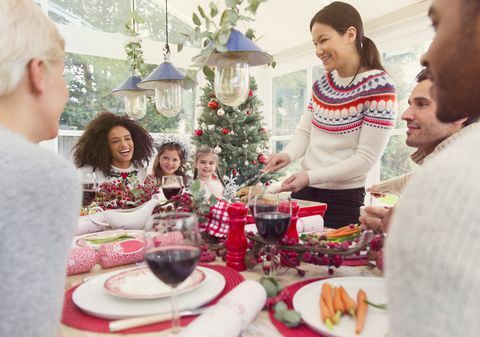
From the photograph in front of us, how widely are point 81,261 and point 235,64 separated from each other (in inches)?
31.4

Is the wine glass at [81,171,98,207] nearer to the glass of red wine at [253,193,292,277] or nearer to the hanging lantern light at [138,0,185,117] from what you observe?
the hanging lantern light at [138,0,185,117]

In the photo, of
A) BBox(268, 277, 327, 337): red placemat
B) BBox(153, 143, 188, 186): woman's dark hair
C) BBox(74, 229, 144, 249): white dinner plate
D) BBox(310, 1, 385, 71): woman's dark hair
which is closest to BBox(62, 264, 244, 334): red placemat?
BBox(268, 277, 327, 337): red placemat

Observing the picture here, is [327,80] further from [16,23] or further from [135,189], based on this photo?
[16,23]

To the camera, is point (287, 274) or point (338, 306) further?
point (287, 274)

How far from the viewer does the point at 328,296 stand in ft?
2.31

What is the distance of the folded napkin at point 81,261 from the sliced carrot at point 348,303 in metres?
0.62

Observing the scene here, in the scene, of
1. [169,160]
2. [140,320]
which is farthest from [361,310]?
[169,160]

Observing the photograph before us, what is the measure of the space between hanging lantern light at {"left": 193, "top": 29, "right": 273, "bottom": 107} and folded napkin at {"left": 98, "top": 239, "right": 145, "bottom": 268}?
63 cm

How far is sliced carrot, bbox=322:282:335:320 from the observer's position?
0.66m

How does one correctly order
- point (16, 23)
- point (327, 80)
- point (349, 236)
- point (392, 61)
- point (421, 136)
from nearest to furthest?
point (16, 23), point (349, 236), point (421, 136), point (327, 80), point (392, 61)

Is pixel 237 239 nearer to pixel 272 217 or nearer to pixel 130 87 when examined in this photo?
pixel 272 217

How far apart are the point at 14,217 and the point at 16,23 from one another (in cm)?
39

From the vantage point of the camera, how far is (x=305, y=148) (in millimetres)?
2115

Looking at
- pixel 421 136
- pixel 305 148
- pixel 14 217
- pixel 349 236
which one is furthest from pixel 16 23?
pixel 305 148
